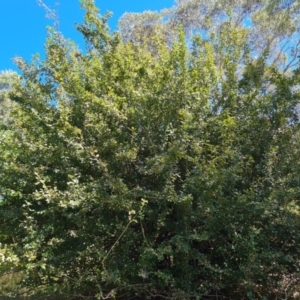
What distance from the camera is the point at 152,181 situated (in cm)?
356

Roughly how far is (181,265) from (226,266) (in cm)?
41

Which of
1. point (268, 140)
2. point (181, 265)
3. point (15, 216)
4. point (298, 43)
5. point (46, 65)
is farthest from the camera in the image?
point (298, 43)

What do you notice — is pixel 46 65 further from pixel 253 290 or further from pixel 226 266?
pixel 253 290

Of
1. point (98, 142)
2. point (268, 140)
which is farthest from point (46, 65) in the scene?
point (268, 140)

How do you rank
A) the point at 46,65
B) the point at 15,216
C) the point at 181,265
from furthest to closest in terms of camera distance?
1. the point at 46,65
2. the point at 15,216
3. the point at 181,265

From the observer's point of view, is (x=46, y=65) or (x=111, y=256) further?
(x=46, y=65)

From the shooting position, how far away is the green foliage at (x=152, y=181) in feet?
10.5

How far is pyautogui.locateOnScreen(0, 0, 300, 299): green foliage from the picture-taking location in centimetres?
319

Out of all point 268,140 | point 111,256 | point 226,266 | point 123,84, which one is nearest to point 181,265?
point 226,266

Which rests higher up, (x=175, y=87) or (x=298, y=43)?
(x=298, y=43)

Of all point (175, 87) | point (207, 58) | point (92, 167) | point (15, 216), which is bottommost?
point (15, 216)

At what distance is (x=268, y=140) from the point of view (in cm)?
382

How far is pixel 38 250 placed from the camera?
11.2 ft

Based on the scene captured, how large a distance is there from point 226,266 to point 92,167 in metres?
1.54
